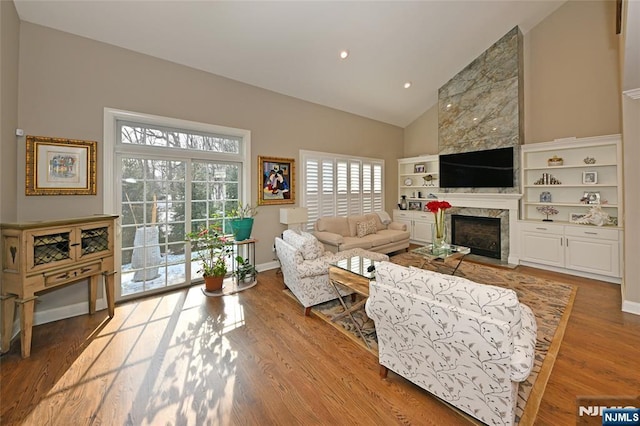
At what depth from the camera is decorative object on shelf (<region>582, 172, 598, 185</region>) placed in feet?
14.9

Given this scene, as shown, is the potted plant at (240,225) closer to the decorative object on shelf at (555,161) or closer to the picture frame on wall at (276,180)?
the picture frame on wall at (276,180)

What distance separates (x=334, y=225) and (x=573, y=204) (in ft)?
14.2

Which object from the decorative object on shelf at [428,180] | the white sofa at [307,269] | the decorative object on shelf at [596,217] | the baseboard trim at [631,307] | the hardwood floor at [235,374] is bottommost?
the hardwood floor at [235,374]

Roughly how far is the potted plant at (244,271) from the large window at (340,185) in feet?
5.51

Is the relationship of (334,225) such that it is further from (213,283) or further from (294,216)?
(213,283)

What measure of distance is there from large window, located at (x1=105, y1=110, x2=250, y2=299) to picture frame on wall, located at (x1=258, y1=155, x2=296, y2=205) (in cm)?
57

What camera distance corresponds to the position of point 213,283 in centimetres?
384

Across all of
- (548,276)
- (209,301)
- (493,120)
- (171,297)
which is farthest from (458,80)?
(171,297)

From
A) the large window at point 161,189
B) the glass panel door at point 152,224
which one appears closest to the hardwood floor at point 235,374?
the glass panel door at point 152,224

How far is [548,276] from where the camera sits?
14.7 feet

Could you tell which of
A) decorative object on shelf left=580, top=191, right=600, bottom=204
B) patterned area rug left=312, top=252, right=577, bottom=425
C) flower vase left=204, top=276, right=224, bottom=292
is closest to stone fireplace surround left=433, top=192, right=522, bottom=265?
patterned area rug left=312, top=252, right=577, bottom=425

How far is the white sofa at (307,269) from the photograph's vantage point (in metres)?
3.15

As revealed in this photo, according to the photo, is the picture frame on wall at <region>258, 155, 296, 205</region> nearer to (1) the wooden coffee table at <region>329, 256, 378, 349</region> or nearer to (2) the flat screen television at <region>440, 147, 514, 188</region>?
(1) the wooden coffee table at <region>329, 256, 378, 349</region>

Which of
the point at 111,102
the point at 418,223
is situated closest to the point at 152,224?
the point at 111,102
